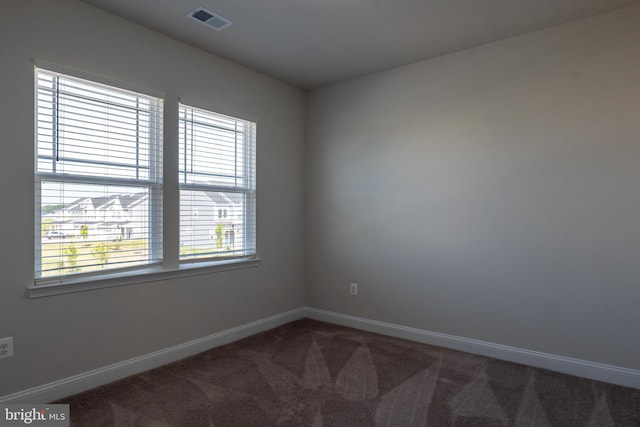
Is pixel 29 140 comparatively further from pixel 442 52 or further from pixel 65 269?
pixel 442 52

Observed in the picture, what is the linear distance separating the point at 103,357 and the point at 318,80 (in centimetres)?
320

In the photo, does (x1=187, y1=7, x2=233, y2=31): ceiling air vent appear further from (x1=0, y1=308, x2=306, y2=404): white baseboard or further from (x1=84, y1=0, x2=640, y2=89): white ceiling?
(x1=0, y1=308, x2=306, y2=404): white baseboard

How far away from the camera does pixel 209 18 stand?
9.06 ft

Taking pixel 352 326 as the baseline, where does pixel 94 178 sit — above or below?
above

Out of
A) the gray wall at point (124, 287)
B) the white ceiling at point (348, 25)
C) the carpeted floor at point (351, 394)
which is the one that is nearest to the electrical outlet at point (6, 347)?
the gray wall at point (124, 287)

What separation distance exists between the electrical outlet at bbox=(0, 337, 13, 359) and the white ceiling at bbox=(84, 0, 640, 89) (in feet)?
7.30

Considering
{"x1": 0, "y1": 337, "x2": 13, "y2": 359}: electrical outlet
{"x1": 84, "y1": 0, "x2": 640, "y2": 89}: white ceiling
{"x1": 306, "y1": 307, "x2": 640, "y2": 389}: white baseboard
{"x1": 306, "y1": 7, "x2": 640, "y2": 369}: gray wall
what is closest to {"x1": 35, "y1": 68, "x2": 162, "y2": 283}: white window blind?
{"x1": 0, "y1": 337, "x2": 13, "y2": 359}: electrical outlet

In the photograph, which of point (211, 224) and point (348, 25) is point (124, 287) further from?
point (348, 25)

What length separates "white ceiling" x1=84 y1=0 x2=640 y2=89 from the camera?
2596 millimetres

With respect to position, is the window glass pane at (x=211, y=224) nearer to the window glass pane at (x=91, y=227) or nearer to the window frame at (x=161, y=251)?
the window frame at (x=161, y=251)

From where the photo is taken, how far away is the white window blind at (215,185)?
10.6ft

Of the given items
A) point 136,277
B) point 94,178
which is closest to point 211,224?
point 136,277

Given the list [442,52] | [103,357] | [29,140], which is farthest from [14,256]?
[442,52]

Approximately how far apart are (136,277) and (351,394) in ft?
5.84
